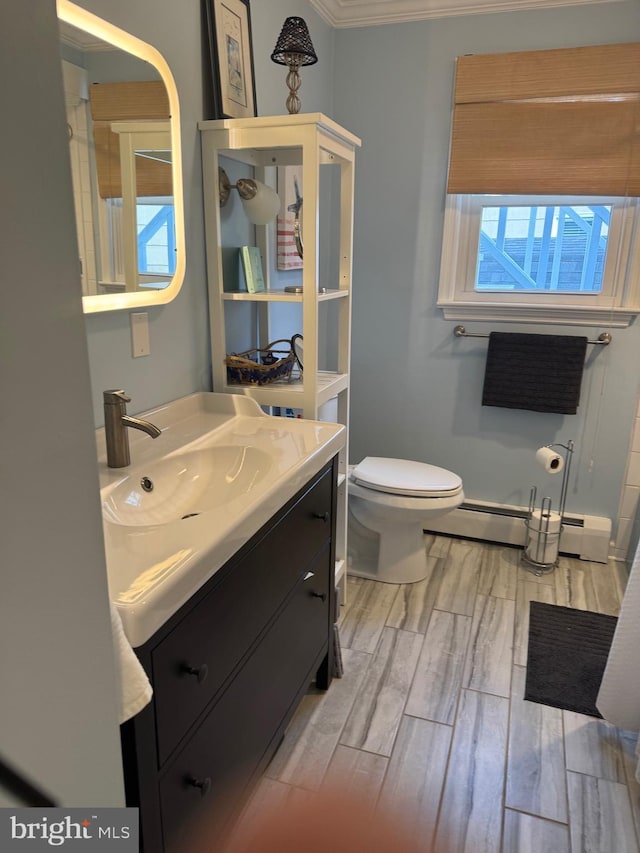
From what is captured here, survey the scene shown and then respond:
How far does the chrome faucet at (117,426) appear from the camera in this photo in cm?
136

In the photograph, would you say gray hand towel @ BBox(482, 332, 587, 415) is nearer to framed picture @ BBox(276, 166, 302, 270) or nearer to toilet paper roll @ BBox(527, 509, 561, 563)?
toilet paper roll @ BBox(527, 509, 561, 563)

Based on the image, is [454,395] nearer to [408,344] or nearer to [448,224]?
[408,344]

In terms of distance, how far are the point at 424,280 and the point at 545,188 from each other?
0.63 metres

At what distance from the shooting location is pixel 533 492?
290 centimetres

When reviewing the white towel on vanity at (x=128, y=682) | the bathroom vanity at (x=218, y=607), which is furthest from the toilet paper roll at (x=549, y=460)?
the white towel on vanity at (x=128, y=682)

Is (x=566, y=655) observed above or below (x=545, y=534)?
below

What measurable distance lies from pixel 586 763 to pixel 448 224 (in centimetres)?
213

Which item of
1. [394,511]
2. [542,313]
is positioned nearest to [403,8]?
[542,313]

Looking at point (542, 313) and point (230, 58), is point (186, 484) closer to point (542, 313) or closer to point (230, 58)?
point (230, 58)

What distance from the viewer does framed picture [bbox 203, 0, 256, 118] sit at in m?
1.75

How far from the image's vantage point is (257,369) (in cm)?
194

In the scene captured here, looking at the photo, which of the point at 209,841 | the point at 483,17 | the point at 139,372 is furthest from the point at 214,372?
the point at 483,17

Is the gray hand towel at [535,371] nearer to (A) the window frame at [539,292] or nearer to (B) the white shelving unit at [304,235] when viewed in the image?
(A) the window frame at [539,292]

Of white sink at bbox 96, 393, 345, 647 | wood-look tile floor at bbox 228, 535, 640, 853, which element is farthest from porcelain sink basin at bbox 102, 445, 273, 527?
wood-look tile floor at bbox 228, 535, 640, 853
